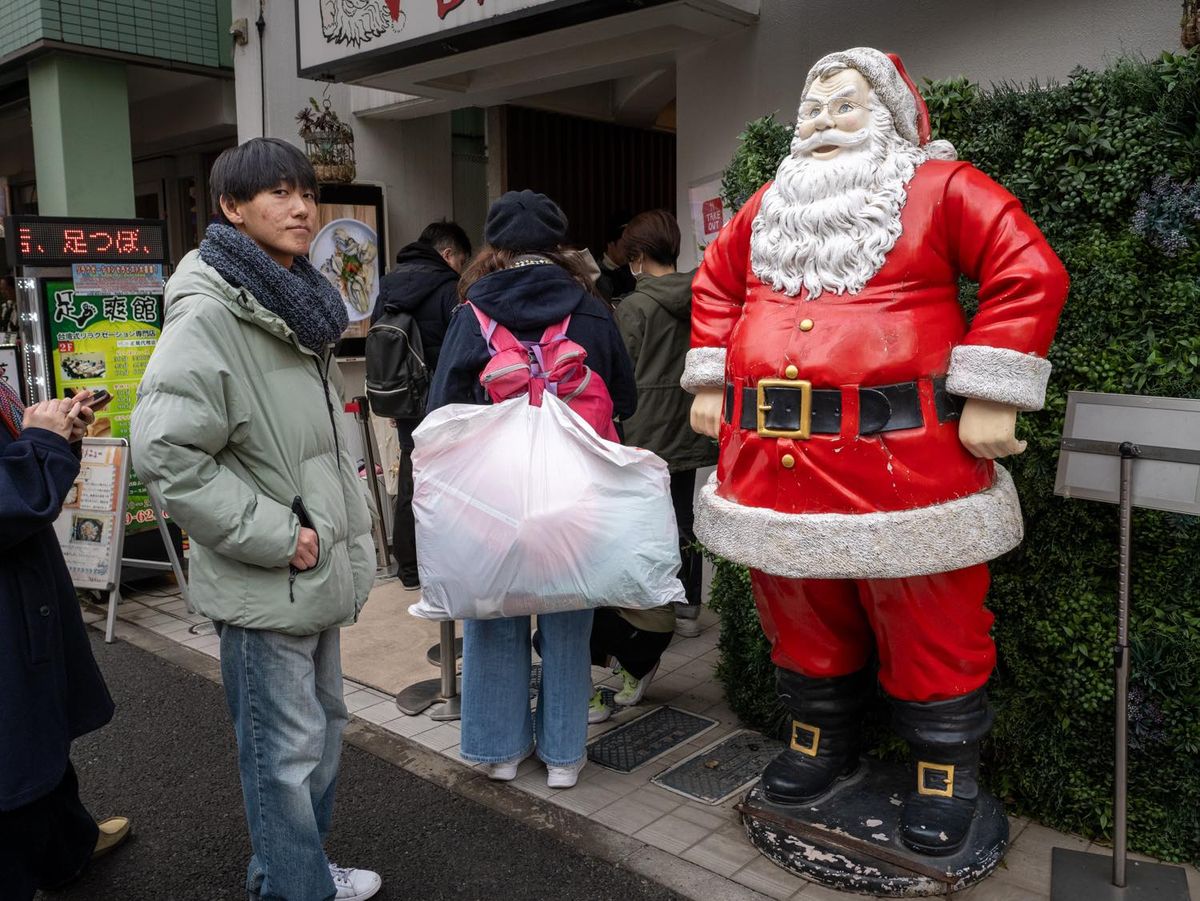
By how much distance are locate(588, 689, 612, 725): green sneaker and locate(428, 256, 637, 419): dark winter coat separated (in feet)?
4.79

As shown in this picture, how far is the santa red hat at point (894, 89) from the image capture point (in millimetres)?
2727

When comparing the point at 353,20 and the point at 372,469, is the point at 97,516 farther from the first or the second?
the point at 353,20

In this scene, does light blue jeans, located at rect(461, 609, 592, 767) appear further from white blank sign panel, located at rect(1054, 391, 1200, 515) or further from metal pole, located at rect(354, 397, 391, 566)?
metal pole, located at rect(354, 397, 391, 566)

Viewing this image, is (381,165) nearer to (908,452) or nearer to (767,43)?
(767,43)

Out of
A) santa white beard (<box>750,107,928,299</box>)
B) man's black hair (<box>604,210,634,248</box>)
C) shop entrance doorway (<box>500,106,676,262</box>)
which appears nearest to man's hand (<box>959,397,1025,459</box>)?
santa white beard (<box>750,107,928,299</box>)

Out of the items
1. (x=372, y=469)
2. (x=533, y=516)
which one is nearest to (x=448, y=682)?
(x=533, y=516)

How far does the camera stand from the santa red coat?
2.54 metres

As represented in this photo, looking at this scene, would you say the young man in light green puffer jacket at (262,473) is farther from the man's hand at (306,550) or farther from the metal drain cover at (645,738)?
the metal drain cover at (645,738)

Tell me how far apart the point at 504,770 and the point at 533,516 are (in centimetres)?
113

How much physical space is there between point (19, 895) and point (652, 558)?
78.5 inches

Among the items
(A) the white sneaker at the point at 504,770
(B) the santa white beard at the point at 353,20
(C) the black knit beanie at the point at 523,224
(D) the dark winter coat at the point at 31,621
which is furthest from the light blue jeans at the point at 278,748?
(B) the santa white beard at the point at 353,20

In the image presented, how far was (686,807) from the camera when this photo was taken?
3.46m

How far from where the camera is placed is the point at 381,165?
314 inches

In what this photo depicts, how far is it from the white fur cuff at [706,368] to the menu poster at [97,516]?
360cm
